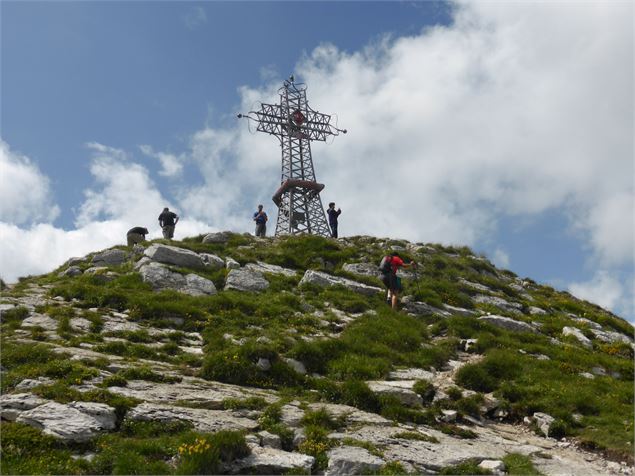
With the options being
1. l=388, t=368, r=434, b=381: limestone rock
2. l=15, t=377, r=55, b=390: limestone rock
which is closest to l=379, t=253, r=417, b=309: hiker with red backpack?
l=388, t=368, r=434, b=381: limestone rock

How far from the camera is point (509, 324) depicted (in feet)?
81.0

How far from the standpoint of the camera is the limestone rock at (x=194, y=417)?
1229cm

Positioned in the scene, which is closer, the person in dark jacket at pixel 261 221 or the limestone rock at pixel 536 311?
the limestone rock at pixel 536 311

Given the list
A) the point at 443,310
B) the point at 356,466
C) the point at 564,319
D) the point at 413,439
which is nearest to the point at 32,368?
the point at 356,466

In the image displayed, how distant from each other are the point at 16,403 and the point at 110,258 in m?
17.7

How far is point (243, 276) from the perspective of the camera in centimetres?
2628

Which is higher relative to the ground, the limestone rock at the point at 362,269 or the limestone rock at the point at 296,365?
the limestone rock at the point at 362,269

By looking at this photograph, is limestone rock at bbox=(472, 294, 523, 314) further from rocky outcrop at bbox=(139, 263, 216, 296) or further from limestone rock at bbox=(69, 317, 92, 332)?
limestone rock at bbox=(69, 317, 92, 332)

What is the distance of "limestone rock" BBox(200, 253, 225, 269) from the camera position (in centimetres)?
2781

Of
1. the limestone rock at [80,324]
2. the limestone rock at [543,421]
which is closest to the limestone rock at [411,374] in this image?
the limestone rock at [543,421]

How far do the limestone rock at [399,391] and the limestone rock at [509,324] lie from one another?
9.37m

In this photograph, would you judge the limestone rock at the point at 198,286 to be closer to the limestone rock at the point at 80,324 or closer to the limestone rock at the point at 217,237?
the limestone rock at the point at 80,324

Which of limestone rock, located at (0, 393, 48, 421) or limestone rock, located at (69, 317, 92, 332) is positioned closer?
limestone rock, located at (0, 393, 48, 421)

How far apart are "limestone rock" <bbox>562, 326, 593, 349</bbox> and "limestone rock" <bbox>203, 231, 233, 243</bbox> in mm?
19152
